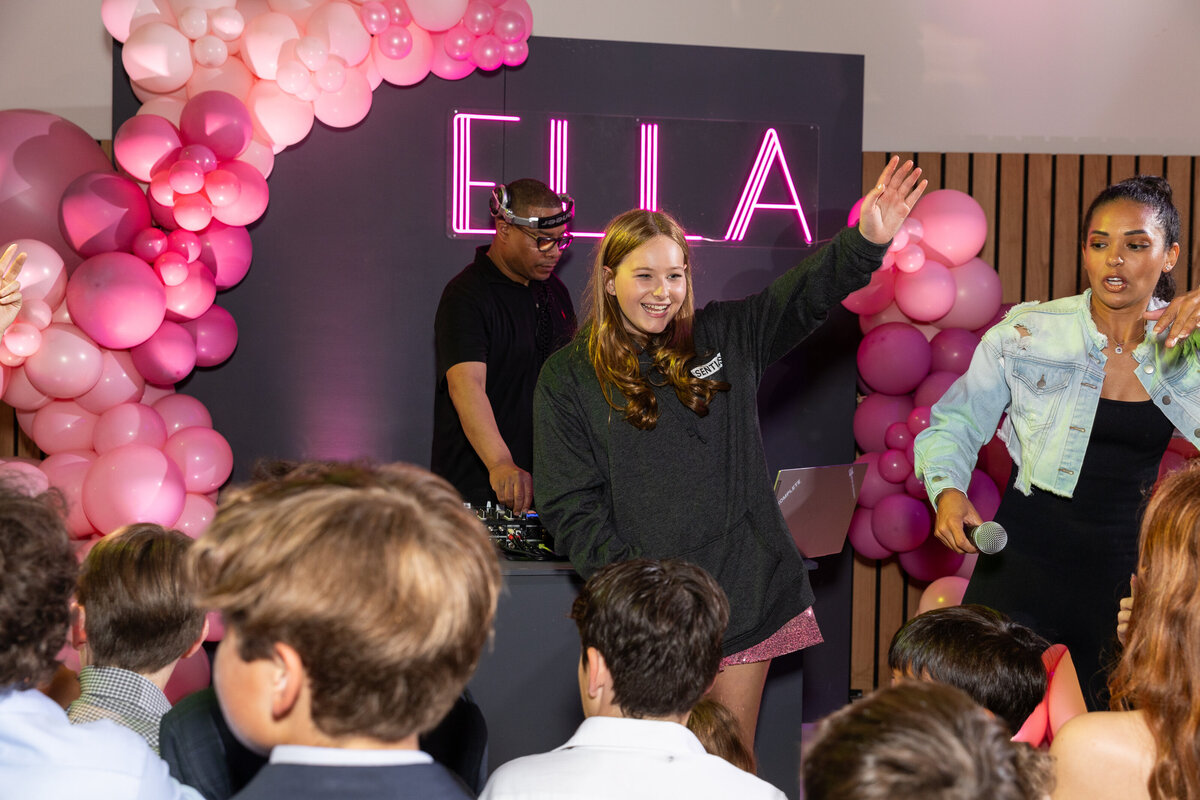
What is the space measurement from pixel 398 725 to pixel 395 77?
145 inches

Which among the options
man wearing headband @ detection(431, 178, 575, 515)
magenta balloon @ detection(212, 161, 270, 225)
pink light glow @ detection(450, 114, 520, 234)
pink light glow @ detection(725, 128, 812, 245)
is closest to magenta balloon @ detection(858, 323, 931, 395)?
pink light glow @ detection(725, 128, 812, 245)

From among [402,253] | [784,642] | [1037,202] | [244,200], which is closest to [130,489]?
[244,200]

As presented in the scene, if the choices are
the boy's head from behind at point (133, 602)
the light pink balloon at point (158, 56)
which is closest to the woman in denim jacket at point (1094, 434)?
the boy's head from behind at point (133, 602)

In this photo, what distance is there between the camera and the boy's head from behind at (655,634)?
1.75m

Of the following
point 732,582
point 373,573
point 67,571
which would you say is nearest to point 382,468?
point 373,573

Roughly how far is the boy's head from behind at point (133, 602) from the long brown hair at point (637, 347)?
1.06 m

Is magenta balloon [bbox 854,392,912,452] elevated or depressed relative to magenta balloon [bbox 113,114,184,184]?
depressed

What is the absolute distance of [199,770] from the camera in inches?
68.2

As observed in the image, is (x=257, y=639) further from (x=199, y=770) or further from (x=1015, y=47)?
(x=1015, y=47)

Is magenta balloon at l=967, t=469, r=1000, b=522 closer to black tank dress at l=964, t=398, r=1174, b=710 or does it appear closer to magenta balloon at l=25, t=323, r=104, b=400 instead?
black tank dress at l=964, t=398, r=1174, b=710

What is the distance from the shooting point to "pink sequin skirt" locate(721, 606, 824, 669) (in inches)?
98.3

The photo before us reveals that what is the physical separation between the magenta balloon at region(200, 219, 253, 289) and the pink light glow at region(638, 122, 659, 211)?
1.65m

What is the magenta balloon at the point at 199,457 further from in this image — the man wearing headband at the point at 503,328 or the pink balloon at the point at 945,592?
the pink balloon at the point at 945,592

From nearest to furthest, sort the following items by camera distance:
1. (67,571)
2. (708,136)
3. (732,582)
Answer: (67,571), (732,582), (708,136)
